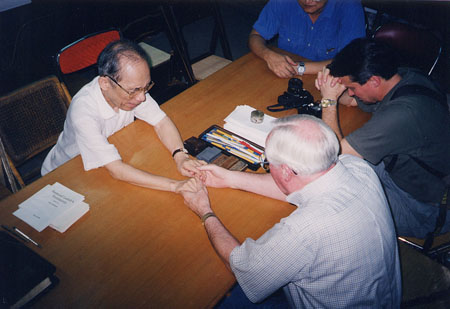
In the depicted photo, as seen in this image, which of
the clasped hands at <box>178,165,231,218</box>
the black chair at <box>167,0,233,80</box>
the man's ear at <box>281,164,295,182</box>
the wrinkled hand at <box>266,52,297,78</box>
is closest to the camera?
the man's ear at <box>281,164,295,182</box>

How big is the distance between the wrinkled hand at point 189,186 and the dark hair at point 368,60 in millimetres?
1131

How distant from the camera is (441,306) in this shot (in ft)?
4.26

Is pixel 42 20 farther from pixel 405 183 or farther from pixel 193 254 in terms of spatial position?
pixel 405 183

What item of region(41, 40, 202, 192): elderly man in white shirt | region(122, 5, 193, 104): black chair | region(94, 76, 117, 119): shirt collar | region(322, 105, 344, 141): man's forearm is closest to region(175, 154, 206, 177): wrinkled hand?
region(41, 40, 202, 192): elderly man in white shirt

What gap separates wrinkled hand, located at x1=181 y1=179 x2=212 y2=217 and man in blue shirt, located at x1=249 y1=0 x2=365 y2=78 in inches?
53.8

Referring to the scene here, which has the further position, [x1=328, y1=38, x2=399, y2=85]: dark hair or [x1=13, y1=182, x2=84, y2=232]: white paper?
[x1=328, y1=38, x2=399, y2=85]: dark hair

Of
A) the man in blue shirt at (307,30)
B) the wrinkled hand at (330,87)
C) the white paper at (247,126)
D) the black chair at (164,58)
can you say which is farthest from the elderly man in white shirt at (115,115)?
the black chair at (164,58)

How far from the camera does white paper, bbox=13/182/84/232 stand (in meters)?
1.37

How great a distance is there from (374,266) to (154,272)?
35.9 inches

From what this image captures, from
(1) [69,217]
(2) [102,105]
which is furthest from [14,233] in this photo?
(2) [102,105]

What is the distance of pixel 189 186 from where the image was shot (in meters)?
1.49

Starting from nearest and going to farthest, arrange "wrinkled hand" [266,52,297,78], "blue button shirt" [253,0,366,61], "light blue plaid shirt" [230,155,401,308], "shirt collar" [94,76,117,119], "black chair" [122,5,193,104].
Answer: "light blue plaid shirt" [230,155,401,308] → "shirt collar" [94,76,117,119] → "wrinkled hand" [266,52,297,78] → "blue button shirt" [253,0,366,61] → "black chair" [122,5,193,104]

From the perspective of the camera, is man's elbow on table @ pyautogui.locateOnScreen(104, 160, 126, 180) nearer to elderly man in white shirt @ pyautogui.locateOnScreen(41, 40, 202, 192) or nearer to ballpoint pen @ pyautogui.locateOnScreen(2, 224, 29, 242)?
elderly man in white shirt @ pyautogui.locateOnScreen(41, 40, 202, 192)

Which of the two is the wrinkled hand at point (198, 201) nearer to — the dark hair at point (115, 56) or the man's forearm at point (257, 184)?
the man's forearm at point (257, 184)
